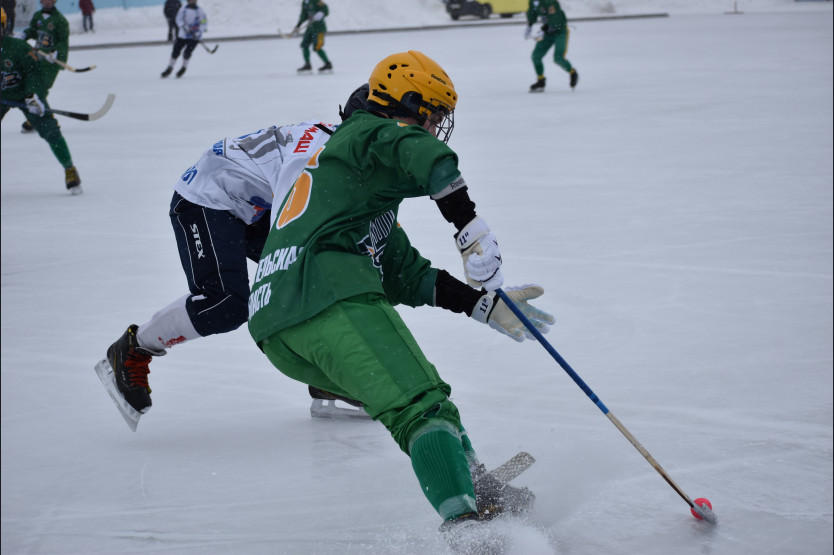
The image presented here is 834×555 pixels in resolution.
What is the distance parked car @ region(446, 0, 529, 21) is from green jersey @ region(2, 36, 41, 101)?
24.7m

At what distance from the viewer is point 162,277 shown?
5.39m

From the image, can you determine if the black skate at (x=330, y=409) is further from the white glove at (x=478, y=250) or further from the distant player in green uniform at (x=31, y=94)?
the distant player in green uniform at (x=31, y=94)

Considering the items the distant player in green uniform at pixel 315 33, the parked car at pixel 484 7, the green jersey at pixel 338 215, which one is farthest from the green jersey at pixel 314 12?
the green jersey at pixel 338 215

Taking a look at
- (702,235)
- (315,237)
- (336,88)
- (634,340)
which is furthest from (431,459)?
(336,88)

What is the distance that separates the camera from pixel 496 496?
100 inches

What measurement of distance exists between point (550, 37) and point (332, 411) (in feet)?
35.9

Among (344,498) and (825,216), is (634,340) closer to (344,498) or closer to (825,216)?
(344,498)

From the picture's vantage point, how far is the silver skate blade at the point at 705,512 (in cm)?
263

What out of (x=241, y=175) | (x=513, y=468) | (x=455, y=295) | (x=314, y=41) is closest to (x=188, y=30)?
(x=314, y=41)

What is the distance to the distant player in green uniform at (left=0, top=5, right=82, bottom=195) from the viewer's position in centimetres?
759

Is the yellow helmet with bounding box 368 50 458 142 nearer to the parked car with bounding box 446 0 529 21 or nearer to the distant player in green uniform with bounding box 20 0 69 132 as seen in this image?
the distant player in green uniform with bounding box 20 0 69 132

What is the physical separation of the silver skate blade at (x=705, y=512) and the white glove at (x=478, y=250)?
960 millimetres

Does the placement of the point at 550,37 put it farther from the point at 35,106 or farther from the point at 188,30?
the point at 35,106

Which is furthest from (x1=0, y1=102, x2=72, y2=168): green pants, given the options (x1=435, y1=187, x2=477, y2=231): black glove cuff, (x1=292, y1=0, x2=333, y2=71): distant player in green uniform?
(x1=292, y1=0, x2=333, y2=71): distant player in green uniform
